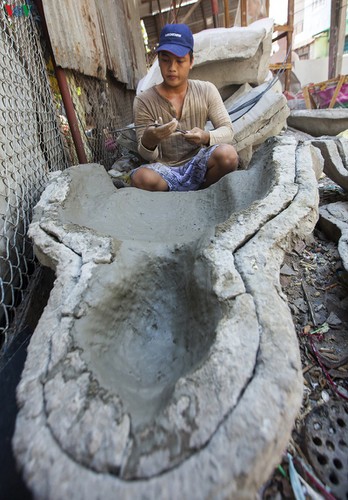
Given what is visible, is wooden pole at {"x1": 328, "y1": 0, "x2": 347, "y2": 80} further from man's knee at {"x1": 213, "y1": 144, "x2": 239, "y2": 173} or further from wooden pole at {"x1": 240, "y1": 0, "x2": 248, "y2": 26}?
man's knee at {"x1": 213, "y1": 144, "x2": 239, "y2": 173}

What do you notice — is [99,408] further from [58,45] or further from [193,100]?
[58,45]

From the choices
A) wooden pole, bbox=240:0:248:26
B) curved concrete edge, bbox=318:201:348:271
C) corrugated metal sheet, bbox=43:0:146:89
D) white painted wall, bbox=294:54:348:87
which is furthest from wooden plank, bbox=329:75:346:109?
white painted wall, bbox=294:54:348:87

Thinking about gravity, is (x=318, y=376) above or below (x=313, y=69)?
below

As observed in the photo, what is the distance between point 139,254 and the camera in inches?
53.9

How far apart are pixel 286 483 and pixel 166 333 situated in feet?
2.08

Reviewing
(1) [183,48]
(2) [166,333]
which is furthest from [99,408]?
(1) [183,48]

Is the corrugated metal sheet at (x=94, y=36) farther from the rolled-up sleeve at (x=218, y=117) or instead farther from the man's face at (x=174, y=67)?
the rolled-up sleeve at (x=218, y=117)

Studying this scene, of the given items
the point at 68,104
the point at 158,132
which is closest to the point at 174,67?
the point at 158,132

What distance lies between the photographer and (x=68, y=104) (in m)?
2.74

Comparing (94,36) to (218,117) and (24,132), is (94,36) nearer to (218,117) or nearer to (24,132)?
(218,117)

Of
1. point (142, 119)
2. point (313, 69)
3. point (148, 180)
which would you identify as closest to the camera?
point (148, 180)

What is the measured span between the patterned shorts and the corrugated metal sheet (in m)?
1.28

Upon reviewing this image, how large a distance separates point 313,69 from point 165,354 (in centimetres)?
1561

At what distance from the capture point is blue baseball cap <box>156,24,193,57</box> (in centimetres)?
220
